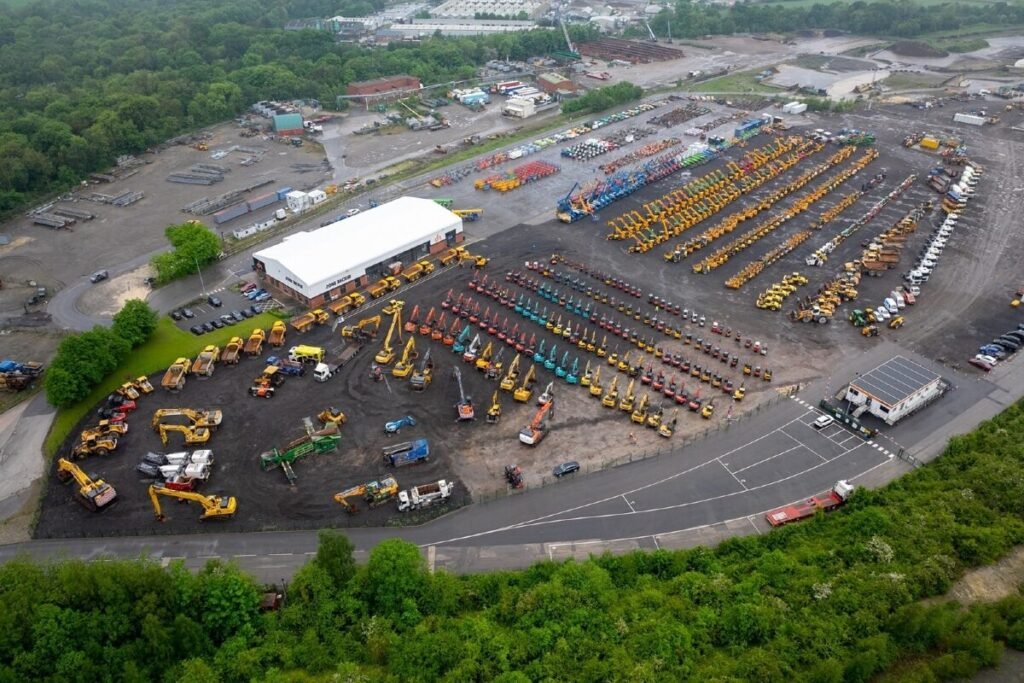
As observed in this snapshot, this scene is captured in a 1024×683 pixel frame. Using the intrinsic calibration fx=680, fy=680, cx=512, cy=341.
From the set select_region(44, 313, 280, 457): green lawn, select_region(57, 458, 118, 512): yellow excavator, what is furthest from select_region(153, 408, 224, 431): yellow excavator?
select_region(57, 458, 118, 512): yellow excavator

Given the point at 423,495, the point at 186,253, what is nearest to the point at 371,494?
the point at 423,495

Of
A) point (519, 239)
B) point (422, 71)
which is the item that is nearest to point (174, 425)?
point (519, 239)

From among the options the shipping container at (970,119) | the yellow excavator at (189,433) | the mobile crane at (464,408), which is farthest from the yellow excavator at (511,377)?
the shipping container at (970,119)

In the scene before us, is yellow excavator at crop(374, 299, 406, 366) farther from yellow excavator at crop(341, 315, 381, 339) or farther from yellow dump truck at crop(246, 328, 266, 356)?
yellow dump truck at crop(246, 328, 266, 356)

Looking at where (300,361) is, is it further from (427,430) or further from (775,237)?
(775,237)

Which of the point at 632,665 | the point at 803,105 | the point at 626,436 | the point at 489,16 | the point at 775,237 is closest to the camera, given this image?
the point at 632,665

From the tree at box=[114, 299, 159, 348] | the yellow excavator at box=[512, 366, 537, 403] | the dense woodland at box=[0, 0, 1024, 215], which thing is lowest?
the yellow excavator at box=[512, 366, 537, 403]
